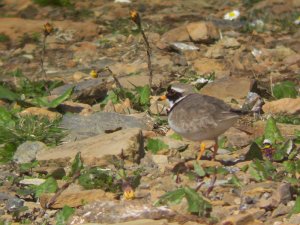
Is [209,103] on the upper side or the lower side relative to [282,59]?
upper

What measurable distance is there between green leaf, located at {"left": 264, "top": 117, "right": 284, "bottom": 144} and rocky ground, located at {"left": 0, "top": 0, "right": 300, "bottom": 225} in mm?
13

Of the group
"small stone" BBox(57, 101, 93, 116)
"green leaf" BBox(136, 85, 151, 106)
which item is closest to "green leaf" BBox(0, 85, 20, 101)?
"small stone" BBox(57, 101, 93, 116)

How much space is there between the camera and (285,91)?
10.2 meters

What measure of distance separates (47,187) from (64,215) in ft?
1.77

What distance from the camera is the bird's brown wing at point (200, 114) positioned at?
7389 mm

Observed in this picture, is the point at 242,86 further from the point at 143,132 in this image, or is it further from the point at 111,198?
the point at 111,198

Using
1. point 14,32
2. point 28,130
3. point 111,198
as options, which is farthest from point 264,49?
point 111,198

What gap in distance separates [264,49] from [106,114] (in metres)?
3.93

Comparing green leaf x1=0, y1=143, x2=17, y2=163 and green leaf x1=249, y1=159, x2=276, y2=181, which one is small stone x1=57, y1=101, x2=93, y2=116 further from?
green leaf x1=249, y1=159, x2=276, y2=181

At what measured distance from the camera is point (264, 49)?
12.5 m

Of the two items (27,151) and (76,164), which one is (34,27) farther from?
(76,164)

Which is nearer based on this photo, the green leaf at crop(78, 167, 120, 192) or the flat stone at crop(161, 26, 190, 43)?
the green leaf at crop(78, 167, 120, 192)

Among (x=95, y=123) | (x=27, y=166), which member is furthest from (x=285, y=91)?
(x=27, y=166)

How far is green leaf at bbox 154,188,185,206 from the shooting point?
6.67m
